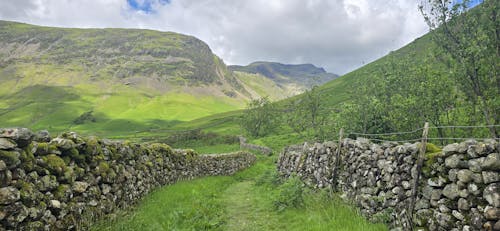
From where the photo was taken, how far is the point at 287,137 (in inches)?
2527

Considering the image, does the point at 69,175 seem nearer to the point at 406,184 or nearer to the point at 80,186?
the point at 80,186

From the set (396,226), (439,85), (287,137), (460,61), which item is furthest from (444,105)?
(287,137)

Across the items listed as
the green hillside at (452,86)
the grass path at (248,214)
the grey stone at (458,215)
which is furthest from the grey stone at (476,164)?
the green hillside at (452,86)

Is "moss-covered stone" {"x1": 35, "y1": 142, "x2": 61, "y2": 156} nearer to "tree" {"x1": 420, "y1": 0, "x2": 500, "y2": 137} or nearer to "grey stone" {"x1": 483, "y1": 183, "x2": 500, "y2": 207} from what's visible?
"grey stone" {"x1": 483, "y1": 183, "x2": 500, "y2": 207}

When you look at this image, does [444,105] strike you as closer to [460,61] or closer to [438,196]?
[460,61]

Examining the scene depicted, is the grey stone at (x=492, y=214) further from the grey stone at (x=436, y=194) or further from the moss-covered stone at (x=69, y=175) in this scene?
the moss-covered stone at (x=69, y=175)

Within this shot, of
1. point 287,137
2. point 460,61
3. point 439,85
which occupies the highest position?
point 460,61

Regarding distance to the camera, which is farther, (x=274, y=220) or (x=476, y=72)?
(x=476, y=72)

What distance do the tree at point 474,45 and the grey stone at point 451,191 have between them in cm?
1695

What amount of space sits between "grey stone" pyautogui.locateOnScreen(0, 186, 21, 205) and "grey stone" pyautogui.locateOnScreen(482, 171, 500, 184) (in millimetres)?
9513

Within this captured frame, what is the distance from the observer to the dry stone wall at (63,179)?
6.23 meters

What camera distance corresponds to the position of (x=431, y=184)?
7594mm

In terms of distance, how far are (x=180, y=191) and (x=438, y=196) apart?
11.6m

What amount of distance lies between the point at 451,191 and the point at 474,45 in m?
18.2
